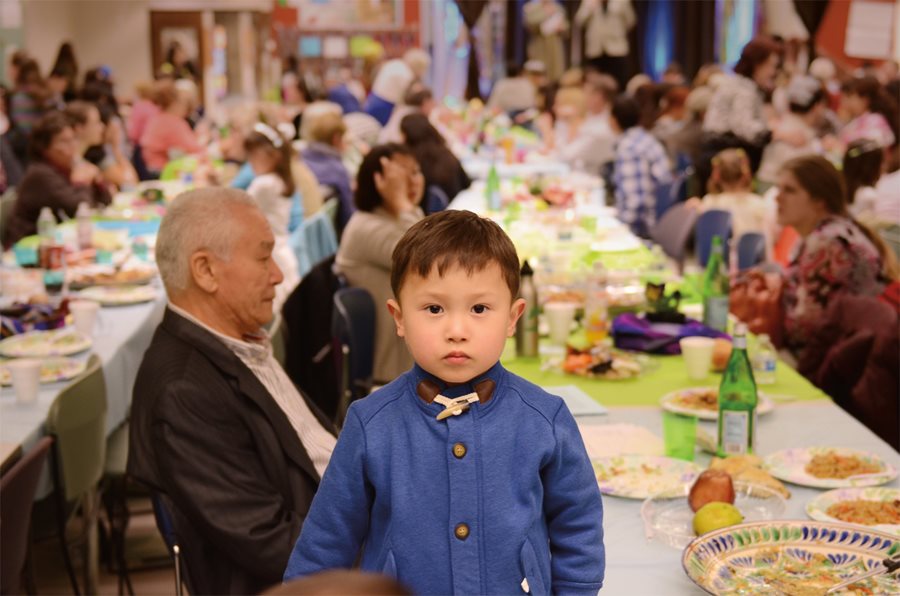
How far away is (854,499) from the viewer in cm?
227

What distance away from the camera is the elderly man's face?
2523 millimetres

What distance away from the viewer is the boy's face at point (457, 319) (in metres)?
1.52

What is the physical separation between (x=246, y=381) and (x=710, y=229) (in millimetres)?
4463

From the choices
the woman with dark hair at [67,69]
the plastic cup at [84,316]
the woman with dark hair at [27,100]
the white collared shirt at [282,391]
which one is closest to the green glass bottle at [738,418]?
the white collared shirt at [282,391]

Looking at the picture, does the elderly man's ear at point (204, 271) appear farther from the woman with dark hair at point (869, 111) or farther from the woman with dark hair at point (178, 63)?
the woman with dark hair at point (178, 63)

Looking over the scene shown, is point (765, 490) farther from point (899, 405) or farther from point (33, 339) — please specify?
point (33, 339)

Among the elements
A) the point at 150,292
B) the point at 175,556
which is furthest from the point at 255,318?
Answer: the point at 150,292

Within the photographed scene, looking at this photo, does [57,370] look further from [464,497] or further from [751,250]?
[751,250]

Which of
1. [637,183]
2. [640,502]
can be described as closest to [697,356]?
[640,502]

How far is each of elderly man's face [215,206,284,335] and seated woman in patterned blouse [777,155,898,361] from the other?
7.13 ft

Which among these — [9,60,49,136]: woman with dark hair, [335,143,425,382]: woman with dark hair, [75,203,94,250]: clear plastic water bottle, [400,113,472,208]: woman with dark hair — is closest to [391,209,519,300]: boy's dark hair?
[335,143,425,382]: woman with dark hair

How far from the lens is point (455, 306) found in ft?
5.02

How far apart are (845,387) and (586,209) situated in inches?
138

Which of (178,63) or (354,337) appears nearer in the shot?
(354,337)
